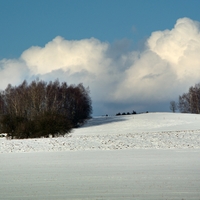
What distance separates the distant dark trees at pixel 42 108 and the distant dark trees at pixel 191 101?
2652 centimetres

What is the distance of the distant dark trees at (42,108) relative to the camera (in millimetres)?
41406

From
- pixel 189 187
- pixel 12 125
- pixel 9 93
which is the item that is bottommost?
pixel 189 187

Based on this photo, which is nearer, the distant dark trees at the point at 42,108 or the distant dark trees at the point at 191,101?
the distant dark trees at the point at 42,108

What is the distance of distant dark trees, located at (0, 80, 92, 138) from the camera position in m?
41.4

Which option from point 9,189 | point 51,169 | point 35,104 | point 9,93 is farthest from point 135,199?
point 9,93

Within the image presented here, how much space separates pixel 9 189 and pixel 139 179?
462cm

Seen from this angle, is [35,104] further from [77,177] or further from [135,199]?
[135,199]

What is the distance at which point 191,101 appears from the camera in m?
97.3

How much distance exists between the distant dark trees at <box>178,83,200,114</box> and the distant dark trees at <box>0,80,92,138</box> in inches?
1044

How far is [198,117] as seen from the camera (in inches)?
2808

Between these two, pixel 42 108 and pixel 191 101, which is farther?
pixel 191 101

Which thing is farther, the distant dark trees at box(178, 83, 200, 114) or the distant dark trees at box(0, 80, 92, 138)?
the distant dark trees at box(178, 83, 200, 114)

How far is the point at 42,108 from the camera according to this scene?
231ft

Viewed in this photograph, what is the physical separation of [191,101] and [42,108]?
4264cm
